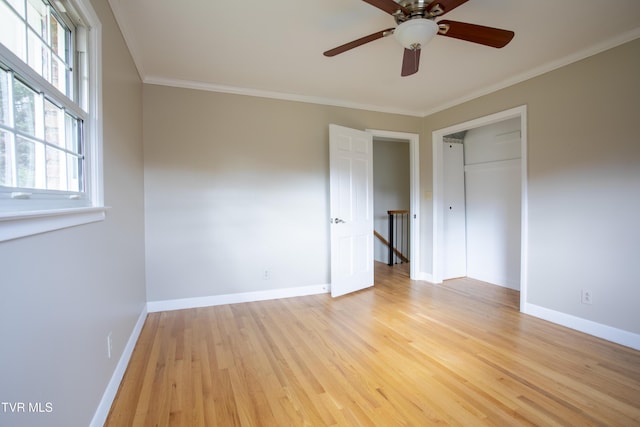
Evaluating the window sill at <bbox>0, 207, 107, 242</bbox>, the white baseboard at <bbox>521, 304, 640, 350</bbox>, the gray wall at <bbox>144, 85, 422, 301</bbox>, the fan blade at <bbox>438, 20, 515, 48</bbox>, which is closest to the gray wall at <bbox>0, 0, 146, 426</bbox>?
the window sill at <bbox>0, 207, 107, 242</bbox>

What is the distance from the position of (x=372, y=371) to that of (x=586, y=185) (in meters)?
2.48

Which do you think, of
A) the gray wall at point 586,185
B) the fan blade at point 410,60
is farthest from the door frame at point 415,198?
the fan blade at point 410,60

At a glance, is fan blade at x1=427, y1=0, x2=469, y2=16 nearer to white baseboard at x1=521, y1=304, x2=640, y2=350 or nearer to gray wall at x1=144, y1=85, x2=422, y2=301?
gray wall at x1=144, y1=85, x2=422, y2=301

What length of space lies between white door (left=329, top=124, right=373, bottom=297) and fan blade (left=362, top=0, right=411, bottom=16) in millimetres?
1966

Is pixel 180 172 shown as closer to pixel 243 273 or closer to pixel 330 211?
pixel 243 273

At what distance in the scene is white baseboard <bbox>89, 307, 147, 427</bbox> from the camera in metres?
1.54

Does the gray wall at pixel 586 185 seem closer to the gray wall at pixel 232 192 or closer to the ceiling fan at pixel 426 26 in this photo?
the ceiling fan at pixel 426 26

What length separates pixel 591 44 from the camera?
2568 mm

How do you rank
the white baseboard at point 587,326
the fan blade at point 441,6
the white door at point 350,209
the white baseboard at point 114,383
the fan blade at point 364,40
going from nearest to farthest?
1. the white baseboard at point 114,383
2. the fan blade at point 441,6
3. the fan blade at point 364,40
4. the white baseboard at point 587,326
5. the white door at point 350,209

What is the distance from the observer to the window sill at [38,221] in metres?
0.83

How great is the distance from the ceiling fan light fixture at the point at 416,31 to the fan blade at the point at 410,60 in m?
0.16

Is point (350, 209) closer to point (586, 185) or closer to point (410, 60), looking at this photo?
point (410, 60)

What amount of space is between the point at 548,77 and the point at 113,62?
373cm

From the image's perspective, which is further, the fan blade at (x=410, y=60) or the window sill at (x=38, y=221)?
the fan blade at (x=410, y=60)
